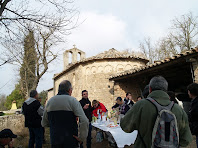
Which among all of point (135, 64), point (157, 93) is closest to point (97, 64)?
point (135, 64)

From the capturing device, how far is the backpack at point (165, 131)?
166cm

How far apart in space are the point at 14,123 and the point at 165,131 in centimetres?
737

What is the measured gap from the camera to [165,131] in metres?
1.66

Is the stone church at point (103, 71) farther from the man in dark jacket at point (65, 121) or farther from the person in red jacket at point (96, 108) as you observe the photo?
the man in dark jacket at point (65, 121)

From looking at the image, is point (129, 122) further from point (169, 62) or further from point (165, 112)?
point (169, 62)

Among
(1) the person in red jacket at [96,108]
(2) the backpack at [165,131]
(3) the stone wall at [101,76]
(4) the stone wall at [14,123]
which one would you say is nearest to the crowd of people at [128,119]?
(2) the backpack at [165,131]

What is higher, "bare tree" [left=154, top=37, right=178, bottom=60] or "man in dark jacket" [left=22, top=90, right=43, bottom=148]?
"bare tree" [left=154, top=37, right=178, bottom=60]

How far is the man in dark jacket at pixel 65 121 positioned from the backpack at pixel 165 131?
1071 millimetres

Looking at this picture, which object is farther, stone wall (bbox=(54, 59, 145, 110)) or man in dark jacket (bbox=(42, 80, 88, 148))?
stone wall (bbox=(54, 59, 145, 110))

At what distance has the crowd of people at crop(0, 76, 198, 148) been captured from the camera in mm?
1709

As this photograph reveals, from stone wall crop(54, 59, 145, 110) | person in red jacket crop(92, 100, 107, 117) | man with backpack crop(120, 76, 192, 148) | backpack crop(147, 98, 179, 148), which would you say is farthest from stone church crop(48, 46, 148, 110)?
backpack crop(147, 98, 179, 148)

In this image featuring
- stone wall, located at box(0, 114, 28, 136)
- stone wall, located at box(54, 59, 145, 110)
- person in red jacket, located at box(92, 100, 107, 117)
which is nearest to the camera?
person in red jacket, located at box(92, 100, 107, 117)

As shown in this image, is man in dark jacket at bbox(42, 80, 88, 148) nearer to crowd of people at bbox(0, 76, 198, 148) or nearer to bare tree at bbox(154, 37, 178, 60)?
crowd of people at bbox(0, 76, 198, 148)

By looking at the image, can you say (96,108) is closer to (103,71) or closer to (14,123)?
(14,123)
